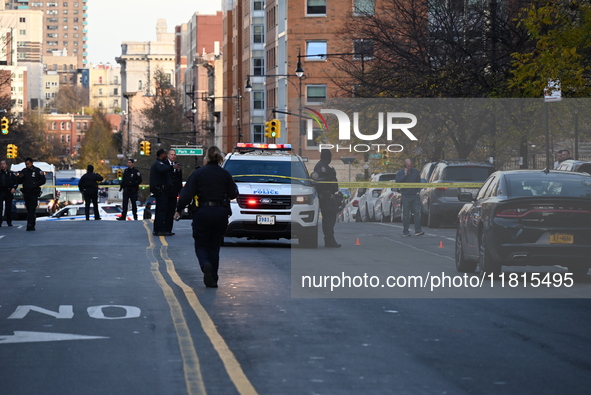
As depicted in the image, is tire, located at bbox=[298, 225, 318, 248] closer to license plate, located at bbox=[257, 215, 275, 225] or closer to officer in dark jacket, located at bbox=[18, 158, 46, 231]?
license plate, located at bbox=[257, 215, 275, 225]

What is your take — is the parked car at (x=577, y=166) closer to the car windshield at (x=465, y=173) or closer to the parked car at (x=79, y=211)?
Answer: the car windshield at (x=465, y=173)

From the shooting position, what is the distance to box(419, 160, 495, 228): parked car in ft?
113

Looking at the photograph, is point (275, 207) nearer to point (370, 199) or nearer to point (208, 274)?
point (208, 274)

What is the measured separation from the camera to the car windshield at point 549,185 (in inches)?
673

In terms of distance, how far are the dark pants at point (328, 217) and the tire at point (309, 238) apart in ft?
1.66

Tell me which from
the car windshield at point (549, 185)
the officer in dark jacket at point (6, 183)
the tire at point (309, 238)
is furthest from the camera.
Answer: the officer in dark jacket at point (6, 183)

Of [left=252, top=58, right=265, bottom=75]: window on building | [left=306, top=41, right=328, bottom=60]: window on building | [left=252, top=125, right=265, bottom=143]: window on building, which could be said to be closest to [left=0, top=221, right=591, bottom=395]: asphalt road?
[left=306, top=41, right=328, bottom=60]: window on building

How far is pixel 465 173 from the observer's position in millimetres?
34969

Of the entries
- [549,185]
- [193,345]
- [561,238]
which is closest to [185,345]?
[193,345]

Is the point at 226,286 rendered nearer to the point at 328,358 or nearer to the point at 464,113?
the point at 328,358

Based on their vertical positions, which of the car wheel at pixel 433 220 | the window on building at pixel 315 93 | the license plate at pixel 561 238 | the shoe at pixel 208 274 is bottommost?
the car wheel at pixel 433 220

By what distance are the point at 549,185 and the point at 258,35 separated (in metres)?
89.7

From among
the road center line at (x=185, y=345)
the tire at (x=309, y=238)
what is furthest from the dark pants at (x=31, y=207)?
the road center line at (x=185, y=345)

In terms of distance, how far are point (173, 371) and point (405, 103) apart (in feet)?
123
